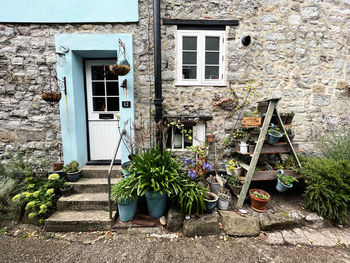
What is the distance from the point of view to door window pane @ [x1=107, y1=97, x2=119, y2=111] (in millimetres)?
3691

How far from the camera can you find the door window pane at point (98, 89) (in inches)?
144

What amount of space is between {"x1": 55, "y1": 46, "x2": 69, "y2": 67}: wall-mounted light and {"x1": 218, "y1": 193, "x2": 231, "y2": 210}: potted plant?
164 inches

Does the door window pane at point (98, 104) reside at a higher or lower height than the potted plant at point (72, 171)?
higher

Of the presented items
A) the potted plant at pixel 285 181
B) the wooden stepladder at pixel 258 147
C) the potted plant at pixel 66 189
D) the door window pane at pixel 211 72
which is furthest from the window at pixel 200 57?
the potted plant at pixel 66 189

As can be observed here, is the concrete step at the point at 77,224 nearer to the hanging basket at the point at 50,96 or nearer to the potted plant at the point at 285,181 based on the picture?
the hanging basket at the point at 50,96

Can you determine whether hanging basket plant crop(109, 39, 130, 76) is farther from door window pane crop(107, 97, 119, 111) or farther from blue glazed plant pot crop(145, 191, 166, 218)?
blue glazed plant pot crop(145, 191, 166, 218)

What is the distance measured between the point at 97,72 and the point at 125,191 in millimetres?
2800

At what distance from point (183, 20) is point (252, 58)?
68.3 inches

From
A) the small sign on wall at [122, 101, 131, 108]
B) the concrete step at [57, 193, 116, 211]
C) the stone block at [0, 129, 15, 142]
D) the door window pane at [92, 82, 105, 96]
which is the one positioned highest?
the door window pane at [92, 82, 105, 96]

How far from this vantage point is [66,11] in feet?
10.3

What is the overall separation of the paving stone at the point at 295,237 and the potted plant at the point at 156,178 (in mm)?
1835

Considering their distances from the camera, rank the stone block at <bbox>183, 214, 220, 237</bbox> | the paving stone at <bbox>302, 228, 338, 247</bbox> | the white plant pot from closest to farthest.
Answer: the paving stone at <bbox>302, 228, 338, 247</bbox> < the stone block at <bbox>183, 214, 220, 237</bbox> < the white plant pot

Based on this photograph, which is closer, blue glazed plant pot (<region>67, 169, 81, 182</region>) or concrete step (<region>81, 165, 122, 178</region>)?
blue glazed plant pot (<region>67, 169, 81, 182</region>)

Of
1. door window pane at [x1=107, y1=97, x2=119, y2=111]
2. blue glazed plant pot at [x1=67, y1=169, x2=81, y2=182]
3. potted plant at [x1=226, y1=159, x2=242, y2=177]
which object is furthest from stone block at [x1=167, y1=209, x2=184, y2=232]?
door window pane at [x1=107, y1=97, x2=119, y2=111]
